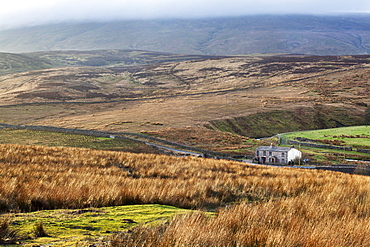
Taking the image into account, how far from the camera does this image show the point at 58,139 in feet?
216

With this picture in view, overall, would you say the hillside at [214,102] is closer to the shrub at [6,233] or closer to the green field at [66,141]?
the green field at [66,141]

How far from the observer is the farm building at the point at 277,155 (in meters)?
58.8

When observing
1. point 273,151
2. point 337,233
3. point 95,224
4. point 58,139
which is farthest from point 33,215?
point 58,139

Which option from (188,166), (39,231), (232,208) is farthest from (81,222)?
(188,166)

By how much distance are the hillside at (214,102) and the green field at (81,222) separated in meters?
76.1

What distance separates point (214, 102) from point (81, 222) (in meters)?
121

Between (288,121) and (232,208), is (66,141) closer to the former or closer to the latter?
(232,208)

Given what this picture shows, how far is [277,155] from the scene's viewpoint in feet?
197

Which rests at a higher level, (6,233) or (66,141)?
(6,233)

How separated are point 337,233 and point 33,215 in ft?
17.5

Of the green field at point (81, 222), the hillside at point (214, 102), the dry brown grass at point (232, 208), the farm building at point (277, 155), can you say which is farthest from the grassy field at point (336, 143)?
the green field at point (81, 222)

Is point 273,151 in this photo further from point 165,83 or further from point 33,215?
point 165,83

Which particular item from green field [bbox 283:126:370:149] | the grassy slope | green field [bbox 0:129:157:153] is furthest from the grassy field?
green field [bbox 0:129:157:153]

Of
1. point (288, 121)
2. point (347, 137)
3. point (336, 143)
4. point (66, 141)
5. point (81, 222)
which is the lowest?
point (288, 121)
